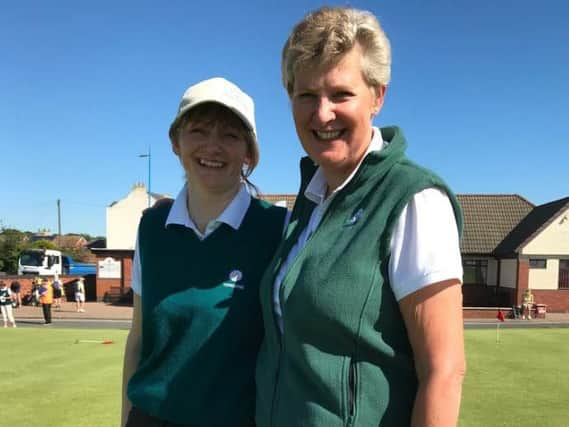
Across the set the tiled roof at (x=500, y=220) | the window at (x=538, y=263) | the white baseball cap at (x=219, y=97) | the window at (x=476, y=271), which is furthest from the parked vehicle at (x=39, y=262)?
the white baseball cap at (x=219, y=97)

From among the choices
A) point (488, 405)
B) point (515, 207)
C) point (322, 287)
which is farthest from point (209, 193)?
point (515, 207)

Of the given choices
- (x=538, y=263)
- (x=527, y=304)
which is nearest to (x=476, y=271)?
(x=538, y=263)

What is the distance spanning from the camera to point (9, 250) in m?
46.2

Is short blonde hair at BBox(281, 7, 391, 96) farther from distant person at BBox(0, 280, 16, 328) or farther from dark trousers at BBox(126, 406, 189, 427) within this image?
distant person at BBox(0, 280, 16, 328)

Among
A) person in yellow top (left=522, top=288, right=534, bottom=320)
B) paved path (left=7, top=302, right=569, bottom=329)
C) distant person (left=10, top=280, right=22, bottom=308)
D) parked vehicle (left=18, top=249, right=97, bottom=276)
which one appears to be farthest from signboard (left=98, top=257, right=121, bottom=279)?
person in yellow top (left=522, top=288, right=534, bottom=320)

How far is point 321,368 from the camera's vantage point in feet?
5.26

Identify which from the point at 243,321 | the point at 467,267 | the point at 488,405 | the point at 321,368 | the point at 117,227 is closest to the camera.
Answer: the point at 321,368

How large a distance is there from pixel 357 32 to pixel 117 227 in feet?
111

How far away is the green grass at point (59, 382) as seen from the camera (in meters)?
6.25

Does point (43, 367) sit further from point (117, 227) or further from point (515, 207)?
point (515, 207)

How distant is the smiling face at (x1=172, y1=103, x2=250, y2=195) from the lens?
229 centimetres

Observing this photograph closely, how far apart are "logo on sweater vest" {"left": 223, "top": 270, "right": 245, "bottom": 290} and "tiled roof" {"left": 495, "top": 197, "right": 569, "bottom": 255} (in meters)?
28.7

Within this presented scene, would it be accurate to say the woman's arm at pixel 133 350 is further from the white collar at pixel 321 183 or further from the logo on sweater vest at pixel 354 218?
the logo on sweater vest at pixel 354 218

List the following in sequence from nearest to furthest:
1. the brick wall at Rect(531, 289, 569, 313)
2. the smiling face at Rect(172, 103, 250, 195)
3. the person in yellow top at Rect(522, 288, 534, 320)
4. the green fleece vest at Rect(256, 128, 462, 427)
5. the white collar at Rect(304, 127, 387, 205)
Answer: the green fleece vest at Rect(256, 128, 462, 427) < the white collar at Rect(304, 127, 387, 205) < the smiling face at Rect(172, 103, 250, 195) < the person in yellow top at Rect(522, 288, 534, 320) < the brick wall at Rect(531, 289, 569, 313)
